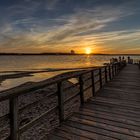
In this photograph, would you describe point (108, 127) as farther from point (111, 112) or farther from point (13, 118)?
point (13, 118)

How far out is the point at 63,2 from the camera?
11562mm

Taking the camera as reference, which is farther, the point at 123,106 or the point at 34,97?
the point at 34,97

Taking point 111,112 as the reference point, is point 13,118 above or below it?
above

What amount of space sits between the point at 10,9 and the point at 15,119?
40.0 ft

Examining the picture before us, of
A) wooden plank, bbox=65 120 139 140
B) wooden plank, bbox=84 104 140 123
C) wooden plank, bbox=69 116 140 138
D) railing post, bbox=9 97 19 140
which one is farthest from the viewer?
wooden plank, bbox=84 104 140 123

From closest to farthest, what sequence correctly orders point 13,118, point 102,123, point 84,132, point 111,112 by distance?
point 13,118 < point 84,132 < point 102,123 < point 111,112

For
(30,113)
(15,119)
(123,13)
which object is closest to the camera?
(15,119)

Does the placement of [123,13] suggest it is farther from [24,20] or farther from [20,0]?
[24,20]

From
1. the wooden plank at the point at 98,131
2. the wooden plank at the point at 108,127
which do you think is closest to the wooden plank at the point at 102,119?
the wooden plank at the point at 108,127

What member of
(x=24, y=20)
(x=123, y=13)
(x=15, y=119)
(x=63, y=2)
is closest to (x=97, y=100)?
(x=15, y=119)

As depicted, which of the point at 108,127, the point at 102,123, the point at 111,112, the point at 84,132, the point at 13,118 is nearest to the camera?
the point at 13,118

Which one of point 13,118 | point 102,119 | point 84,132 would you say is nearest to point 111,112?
point 102,119

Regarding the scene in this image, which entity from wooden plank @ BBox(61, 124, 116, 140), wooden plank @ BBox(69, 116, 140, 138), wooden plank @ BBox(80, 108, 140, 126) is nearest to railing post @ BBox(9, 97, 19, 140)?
wooden plank @ BBox(61, 124, 116, 140)

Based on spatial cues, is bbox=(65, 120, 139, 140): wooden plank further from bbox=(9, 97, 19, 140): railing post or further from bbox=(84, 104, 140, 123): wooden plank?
bbox=(9, 97, 19, 140): railing post
